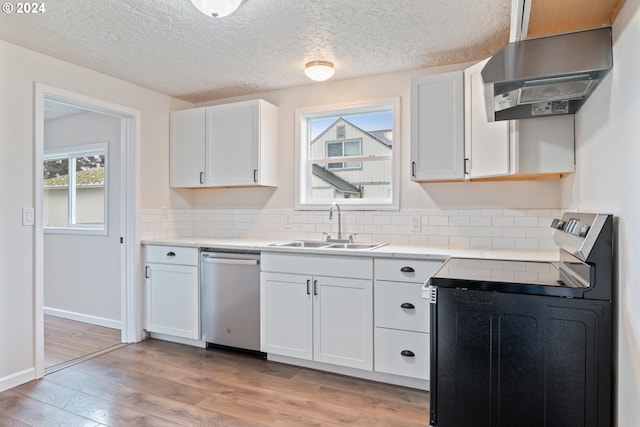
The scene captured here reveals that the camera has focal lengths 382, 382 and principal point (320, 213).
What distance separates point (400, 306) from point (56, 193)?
4198 millimetres

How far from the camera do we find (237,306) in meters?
3.03

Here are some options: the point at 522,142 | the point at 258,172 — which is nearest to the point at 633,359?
the point at 522,142

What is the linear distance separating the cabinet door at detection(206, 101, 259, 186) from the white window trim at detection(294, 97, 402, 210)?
0.39 metres

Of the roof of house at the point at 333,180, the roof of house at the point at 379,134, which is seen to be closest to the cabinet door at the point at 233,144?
the roof of house at the point at 333,180

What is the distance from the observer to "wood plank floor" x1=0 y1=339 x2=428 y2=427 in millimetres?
2141

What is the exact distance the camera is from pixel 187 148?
3.69m

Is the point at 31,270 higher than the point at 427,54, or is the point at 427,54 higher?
the point at 427,54

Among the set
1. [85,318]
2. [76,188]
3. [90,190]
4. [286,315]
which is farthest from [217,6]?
[85,318]

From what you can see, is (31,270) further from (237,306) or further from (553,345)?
(553,345)

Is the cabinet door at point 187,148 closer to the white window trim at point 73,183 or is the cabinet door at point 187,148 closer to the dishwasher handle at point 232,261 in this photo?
the white window trim at point 73,183

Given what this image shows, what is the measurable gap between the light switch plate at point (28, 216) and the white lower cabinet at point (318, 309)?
162 cm

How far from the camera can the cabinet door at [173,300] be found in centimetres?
322

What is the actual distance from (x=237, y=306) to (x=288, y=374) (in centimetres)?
67

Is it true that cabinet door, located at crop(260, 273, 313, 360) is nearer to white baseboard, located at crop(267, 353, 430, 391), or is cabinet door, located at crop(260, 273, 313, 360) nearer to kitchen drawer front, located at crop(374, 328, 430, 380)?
white baseboard, located at crop(267, 353, 430, 391)
